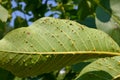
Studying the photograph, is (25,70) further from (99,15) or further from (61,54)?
(99,15)

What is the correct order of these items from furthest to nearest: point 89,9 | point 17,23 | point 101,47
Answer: point 17,23 < point 89,9 < point 101,47

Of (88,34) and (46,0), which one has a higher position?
(88,34)

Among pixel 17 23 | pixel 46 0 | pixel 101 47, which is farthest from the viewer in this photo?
pixel 46 0

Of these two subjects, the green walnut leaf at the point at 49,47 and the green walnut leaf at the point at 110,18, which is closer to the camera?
the green walnut leaf at the point at 49,47

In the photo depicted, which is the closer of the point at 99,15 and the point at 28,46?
the point at 28,46

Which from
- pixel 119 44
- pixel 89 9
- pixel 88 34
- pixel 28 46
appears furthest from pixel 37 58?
pixel 89 9

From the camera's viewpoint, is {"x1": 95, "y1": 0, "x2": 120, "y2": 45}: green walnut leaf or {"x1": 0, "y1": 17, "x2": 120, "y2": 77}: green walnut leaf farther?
{"x1": 95, "y1": 0, "x2": 120, "y2": 45}: green walnut leaf

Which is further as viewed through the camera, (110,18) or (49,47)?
(110,18)
